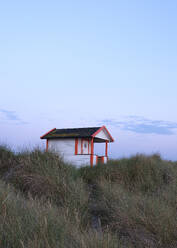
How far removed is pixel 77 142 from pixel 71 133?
1.01 meters

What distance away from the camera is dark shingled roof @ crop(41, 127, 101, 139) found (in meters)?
18.0

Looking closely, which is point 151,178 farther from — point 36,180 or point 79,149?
point 79,149

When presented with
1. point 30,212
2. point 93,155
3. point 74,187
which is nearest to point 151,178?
point 74,187

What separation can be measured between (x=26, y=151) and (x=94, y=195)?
358cm

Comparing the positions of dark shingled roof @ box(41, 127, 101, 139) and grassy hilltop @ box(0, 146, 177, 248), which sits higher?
dark shingled roof @ box(41, 127, 101, 139)

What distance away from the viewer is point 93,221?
18.9 feet

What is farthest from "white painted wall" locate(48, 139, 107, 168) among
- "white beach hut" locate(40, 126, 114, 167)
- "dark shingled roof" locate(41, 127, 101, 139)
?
"dark shingled roof" locate(41, 127, 101, 139)

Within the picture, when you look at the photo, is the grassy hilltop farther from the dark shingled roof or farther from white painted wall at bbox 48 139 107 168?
the dark shingled roof

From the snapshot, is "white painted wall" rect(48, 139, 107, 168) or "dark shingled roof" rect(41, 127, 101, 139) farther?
"dark shingled roof" rect(41, 127, 101, 139)

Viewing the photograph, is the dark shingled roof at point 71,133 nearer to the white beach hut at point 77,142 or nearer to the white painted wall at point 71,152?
the white beach hut at point 77,142

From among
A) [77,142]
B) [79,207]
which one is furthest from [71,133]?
[79,207]

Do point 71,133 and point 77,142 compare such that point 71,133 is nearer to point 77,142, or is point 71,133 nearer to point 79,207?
point 77,142

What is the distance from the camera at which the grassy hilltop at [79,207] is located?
10.1ft

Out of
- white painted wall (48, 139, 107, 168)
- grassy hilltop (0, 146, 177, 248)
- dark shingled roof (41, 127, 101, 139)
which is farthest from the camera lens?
dark shingled roof (41, 127, 101, 139)
